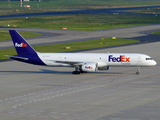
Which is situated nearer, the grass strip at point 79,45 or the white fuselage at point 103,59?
the white fuselage at point 103,59

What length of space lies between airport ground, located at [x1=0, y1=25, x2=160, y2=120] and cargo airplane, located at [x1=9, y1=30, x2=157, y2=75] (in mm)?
1786

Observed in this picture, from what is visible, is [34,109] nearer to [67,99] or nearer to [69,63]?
[67,99]

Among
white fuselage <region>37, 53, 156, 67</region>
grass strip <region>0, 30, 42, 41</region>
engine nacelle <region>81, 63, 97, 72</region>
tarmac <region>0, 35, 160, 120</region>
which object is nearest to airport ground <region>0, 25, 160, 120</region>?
tarmac <region>0, 35, 160, 120</region>

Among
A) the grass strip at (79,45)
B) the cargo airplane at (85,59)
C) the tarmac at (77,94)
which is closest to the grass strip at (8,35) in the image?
the grass strip at (79,45)

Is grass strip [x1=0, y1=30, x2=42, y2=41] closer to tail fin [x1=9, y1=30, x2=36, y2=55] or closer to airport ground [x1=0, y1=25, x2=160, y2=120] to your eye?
airport ground [x1=0, y1=25, x2=160, y2=120]

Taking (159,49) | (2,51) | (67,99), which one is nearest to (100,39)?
(159,49)

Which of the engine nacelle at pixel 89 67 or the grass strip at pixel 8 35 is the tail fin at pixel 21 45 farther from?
the grass strip at pixel 8 35

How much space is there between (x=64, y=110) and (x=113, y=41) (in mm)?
82593

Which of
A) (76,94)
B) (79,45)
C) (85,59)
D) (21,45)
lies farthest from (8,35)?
(76,94)

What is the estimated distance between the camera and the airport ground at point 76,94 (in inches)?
1633

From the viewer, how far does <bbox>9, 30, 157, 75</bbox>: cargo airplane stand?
220ft

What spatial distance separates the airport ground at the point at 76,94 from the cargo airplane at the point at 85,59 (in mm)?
1786

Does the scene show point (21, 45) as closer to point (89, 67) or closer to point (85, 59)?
point (85, 59)

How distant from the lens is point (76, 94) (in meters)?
52.3
